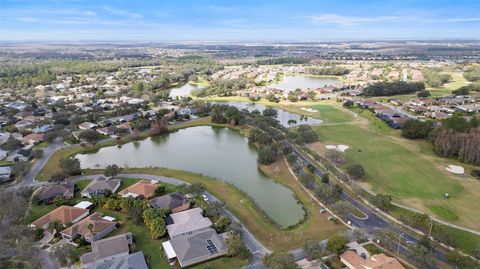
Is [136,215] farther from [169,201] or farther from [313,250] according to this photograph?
[313,250]

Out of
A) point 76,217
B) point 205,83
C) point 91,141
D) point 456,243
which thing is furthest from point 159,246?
point 205,83

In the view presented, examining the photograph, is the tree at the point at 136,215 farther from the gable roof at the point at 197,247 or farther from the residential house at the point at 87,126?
the residential house at the point at 87,126

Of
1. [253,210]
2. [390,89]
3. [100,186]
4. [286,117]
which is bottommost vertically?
[253,210]

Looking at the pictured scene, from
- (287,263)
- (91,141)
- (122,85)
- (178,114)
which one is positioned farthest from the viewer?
(122,85)

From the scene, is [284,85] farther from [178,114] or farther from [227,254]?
[227,254]

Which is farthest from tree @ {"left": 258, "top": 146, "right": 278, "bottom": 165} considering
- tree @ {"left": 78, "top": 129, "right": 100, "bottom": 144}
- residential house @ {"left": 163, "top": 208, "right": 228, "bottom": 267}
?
tree @ {"left": 78, "top": 129, "right": 100, "bottom": 144}

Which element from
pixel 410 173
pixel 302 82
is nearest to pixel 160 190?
pixel 410 173
